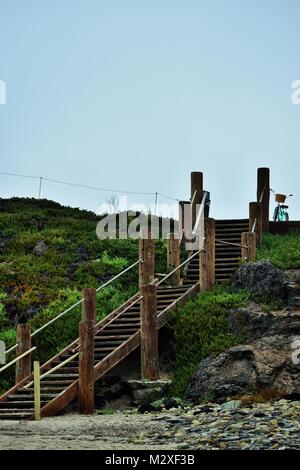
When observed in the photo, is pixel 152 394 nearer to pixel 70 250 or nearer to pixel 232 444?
pixel 232 444

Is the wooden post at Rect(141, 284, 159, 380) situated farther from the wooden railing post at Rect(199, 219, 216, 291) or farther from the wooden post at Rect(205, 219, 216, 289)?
the wooden post at Rect(205, 219, 216, 289)

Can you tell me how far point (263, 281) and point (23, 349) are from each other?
20.8 feet

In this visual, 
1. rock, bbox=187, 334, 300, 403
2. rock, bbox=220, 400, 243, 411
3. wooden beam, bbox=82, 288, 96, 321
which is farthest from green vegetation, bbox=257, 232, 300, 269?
Result: rock, bbox=220, 400, 243, 411

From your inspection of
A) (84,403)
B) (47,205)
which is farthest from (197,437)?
(47,205)

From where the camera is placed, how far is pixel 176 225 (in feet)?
127

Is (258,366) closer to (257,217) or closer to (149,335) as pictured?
(149,335)

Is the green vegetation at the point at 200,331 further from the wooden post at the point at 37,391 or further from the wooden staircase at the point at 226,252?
the wooden post at the point at 37,391

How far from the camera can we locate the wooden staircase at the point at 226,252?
108 feet

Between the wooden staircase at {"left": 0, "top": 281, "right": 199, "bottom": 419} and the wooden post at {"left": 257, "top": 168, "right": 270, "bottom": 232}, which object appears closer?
the wooden staircase at {"left": 0, "top": 281, "right": 199, "bottom": 419}

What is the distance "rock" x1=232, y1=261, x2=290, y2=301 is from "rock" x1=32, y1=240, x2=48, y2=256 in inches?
299

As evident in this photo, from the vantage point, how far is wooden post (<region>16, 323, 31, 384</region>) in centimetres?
2739

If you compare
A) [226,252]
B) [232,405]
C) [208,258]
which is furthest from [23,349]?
[226,252]

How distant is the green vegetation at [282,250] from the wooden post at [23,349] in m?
7.31

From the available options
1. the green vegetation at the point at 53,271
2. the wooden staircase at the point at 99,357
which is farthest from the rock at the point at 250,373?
the green vegetation at the point at 53,271
